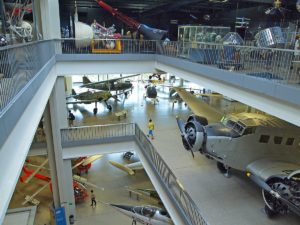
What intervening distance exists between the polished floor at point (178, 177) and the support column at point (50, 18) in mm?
7754

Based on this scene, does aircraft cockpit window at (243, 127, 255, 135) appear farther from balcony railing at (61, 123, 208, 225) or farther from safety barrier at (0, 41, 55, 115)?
safety barrier at (0, 41, 55, 115)

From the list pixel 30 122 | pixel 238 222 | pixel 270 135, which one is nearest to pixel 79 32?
pixel 30 122

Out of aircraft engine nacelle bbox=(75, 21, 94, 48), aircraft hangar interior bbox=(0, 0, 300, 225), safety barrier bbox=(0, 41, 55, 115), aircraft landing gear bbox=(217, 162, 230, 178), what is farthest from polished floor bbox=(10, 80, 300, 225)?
safety barrier bbox=(0, 41, 55, 115)

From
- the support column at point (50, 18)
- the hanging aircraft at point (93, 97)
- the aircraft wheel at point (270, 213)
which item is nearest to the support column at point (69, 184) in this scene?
the support column at point (50, 18)

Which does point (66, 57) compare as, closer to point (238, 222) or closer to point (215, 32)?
point (215, 32)

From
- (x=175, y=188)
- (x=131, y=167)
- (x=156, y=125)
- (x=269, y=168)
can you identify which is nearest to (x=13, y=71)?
(x=175, y=188)

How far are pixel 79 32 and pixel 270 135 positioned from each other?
10912 mm

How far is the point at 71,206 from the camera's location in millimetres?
16281

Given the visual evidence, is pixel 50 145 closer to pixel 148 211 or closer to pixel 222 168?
pixel 148 211

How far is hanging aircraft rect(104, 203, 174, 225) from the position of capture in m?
13.6

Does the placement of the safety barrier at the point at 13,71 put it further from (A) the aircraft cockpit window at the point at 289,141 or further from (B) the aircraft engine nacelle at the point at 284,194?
(A) the aircraft cockpit window at the point at 289,141

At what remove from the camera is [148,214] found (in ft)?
46.2

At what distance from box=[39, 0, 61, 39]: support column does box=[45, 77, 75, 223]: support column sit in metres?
2.33

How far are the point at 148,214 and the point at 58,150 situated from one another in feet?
19.7
